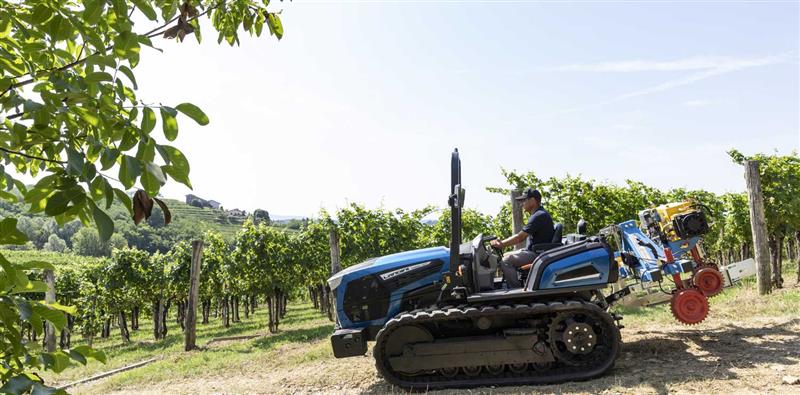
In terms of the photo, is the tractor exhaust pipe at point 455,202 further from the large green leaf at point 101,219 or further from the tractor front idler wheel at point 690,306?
the large green leaf at point 101,219

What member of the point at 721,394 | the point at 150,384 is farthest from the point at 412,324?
the point at 150,384

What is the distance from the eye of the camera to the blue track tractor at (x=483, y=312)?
6430 millimetres

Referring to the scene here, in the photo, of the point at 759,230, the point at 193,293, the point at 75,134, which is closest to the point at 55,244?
the point at 193,293

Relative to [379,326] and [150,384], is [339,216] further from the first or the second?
[379,326]

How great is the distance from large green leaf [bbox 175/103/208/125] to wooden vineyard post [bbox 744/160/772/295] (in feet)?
38.9

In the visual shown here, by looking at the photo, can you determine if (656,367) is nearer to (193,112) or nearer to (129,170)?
(193,112)

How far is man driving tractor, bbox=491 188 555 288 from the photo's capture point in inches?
276

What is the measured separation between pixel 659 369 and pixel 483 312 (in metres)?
2.10

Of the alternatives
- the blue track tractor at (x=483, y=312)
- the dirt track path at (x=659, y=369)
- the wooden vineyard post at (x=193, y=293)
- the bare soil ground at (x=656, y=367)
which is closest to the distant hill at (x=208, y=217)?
the wooden vineyard post at (x=193, y=293)

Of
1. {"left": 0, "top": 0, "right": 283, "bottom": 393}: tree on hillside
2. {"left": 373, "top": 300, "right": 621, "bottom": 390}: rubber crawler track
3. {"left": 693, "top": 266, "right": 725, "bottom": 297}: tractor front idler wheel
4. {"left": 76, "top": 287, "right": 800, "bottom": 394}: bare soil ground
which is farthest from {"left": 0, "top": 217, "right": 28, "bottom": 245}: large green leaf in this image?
{"left": 693, "top": 266, "right": 725, "bottom": 297}: tractor front idler wheel

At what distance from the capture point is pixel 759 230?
10.9 metres

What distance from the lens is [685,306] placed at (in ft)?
23.6

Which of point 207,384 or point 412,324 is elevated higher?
point 412,324

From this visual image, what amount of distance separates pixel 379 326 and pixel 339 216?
14.5 meters
